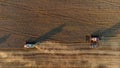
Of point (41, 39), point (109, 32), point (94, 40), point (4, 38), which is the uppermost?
point (109, 32)

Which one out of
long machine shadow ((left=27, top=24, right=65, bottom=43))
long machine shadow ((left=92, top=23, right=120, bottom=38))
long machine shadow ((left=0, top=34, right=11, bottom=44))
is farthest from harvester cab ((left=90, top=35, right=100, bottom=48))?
long machine shadow ((left=0, top=34, right=11, bottom=44))

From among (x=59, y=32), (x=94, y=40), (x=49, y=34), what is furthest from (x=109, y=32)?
(x=49, y=34)

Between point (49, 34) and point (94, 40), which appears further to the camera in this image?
point (49, 34)

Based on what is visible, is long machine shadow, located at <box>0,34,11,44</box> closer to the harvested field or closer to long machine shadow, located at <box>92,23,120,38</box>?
the harvested field

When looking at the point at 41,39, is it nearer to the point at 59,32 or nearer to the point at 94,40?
the point at 59,32

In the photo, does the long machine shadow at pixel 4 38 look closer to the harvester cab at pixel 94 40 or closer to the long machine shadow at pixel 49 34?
the long machine shadow at pixel 49 34

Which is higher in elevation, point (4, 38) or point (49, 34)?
point (49, 34)

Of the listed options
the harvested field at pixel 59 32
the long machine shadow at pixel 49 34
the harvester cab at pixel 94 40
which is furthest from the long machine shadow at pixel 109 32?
the long machine shadow at pixel 49 34

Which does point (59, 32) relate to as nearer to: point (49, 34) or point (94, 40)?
point (49, 34)

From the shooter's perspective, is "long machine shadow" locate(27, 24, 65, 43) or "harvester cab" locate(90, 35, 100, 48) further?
"long machine shadow" locate(27, 24, 65, 43)

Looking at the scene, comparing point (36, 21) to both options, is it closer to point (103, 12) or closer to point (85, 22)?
point (85, 22)

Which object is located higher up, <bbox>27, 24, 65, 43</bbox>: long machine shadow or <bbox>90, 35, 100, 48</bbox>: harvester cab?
<bbox>27, 24, 65, 43</bbox>: long machine shadow

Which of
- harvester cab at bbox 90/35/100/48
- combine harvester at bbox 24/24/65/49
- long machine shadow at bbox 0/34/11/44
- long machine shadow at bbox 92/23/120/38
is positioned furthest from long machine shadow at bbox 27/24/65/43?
long machine shadow at bbox 92/23/120/38
